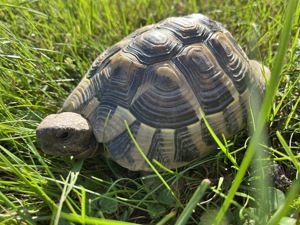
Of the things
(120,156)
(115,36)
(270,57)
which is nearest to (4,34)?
(115,36)

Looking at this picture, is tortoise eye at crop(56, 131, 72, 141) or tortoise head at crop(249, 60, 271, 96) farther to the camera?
tortoise head at crop(249, 60, 271, 96)

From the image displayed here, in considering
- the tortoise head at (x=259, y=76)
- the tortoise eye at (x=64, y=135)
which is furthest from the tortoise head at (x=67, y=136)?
the tortoise head at (x=259, y=76)

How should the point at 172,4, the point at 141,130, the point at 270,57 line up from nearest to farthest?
the point at 141,130 < the point at 270,57 < the point at 172,4

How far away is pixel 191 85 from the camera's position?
1.80 metres

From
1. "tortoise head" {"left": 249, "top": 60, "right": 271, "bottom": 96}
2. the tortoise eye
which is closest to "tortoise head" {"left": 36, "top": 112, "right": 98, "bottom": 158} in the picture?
the tortoise eye

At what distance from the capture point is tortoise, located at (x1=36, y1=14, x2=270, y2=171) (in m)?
1.74

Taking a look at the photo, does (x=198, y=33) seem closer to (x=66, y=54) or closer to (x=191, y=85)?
(x=191, y=85)

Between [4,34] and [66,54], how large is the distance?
1.44 ft

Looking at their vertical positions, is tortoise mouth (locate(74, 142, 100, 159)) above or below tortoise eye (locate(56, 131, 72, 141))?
below

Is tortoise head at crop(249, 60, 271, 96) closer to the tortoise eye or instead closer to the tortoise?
the tortoise

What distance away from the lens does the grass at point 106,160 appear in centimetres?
152

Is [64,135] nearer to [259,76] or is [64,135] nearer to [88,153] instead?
[88,153]

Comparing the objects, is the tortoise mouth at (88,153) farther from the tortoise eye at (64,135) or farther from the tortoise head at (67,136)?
the tortoise eye at (64,135)

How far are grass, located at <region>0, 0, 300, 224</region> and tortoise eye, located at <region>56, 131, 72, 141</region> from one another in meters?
0.12
